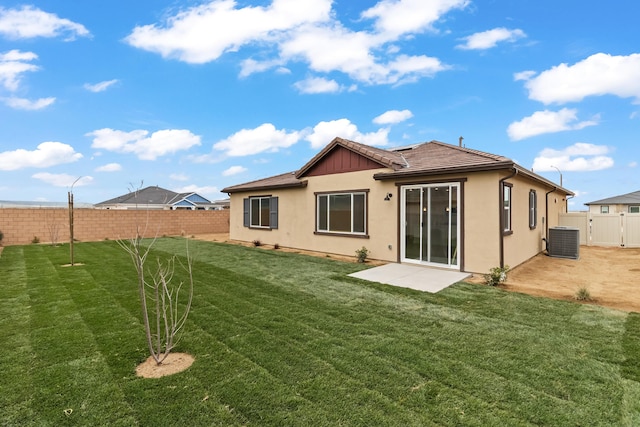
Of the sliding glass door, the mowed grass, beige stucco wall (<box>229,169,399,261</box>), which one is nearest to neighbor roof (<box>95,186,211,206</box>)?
beige stucco wall (<box>229,169,399,261</box>)

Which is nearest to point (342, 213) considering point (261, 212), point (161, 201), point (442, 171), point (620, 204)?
point (442, 171)

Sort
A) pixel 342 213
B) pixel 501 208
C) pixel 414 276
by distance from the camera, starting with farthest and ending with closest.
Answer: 1. pixel 342 213
2. pixel 414 276
3. pixel 501 208

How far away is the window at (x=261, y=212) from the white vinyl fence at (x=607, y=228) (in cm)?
1317

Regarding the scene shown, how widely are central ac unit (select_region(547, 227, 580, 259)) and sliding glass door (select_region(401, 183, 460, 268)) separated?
515 cm

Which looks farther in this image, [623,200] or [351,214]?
[623,200]

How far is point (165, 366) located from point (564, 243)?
39.5ft

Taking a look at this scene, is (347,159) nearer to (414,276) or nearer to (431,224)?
(431,224)

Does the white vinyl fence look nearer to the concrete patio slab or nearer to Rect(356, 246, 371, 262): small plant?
the concrete patio slab

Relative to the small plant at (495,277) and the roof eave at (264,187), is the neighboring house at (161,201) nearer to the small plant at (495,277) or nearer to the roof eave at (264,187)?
the roof eave at (264,187)

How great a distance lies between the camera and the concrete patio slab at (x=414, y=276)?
669 centimetres

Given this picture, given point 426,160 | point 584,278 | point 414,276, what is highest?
point 426,160

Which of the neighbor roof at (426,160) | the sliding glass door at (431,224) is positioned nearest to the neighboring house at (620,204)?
the neighbor roof at (426,160)

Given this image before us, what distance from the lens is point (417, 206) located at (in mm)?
8688

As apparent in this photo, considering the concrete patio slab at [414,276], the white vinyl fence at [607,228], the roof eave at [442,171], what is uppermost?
the roof eave at [442,171]
